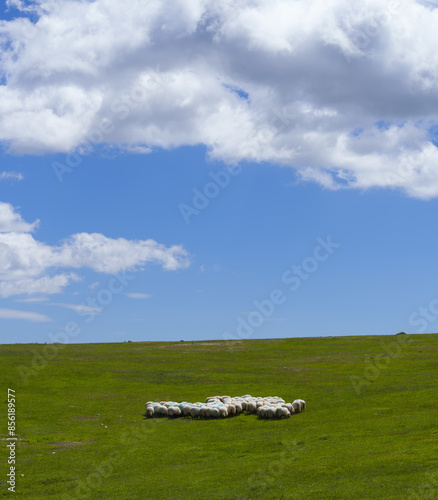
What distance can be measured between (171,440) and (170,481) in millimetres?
11574

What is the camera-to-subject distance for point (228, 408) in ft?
160

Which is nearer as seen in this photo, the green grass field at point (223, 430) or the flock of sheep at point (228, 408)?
the green grass field at point (223, 430)

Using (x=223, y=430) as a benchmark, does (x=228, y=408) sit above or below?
above

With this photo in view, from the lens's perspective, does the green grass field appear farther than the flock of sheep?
No

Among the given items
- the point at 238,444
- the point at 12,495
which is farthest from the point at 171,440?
the point at 12,495

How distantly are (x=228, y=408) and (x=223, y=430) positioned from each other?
5.71m

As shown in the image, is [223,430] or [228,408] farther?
[228,408]

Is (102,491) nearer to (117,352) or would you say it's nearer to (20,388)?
(20,388)

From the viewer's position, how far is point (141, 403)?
55688 mm

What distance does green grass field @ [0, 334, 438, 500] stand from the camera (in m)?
26.9

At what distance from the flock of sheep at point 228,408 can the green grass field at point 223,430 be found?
1060 mm

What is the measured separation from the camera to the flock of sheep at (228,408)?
155 ft

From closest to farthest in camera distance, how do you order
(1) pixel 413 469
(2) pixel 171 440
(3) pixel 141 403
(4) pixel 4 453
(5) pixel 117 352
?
(1) pixel 413 469
(4) pixel 4 453
(2) pixel 171 440
(3) pixel 141 403
(5) pixel 117 352

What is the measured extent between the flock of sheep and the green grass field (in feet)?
3.48
